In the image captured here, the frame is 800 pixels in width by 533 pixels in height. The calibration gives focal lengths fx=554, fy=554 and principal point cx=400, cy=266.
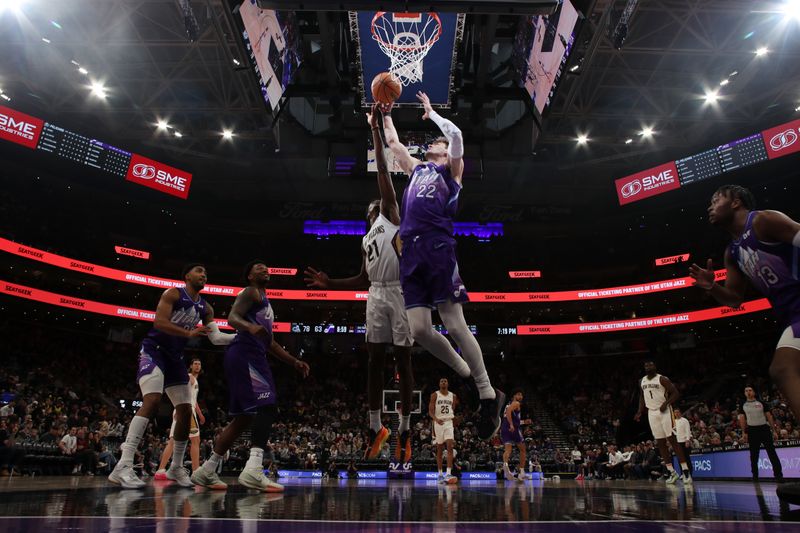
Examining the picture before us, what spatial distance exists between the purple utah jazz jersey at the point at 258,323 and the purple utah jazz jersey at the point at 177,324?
82cm

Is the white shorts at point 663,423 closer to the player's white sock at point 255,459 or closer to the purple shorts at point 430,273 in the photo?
the purple shorts at point 430,273

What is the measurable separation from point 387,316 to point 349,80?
15.6 metres

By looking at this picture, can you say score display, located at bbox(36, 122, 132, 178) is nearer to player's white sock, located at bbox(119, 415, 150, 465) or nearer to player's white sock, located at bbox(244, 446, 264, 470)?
player's white sock, located at bbox(119, 415, 150, 465)

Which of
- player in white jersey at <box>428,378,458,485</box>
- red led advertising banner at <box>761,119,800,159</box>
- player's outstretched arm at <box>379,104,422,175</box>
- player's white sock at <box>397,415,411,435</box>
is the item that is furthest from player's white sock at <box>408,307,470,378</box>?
red led advertising banner at <box>761,119,800,159</box>

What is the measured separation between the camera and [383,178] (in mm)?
4797

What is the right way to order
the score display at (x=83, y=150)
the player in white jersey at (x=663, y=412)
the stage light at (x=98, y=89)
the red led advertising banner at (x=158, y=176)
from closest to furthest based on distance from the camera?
the player in white jersey at (x=663, y=412), the stage light at (x=98, y=89), the score display at (x=83, y=150), the red led advertising banner at (x=158, y=176)

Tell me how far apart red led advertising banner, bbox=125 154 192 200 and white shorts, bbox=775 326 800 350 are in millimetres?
24474

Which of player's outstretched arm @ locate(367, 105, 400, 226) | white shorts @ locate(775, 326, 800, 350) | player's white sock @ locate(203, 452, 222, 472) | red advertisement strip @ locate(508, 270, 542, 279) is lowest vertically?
player's white sock @ locate(203, 452, 222, 472)

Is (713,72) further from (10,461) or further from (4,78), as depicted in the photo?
(4,78)

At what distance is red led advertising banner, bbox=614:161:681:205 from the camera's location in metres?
23.7

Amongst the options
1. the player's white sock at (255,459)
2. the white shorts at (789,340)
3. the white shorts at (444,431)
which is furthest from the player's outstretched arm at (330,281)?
the white shorts at (444,431)

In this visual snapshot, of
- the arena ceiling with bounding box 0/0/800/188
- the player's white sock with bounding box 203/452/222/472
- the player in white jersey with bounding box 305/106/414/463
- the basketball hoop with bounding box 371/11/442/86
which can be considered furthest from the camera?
the arena ceiling with bounding box 0/0/800/188

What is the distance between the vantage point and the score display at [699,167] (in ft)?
74.0

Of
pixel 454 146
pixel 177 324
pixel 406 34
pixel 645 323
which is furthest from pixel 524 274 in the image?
pixel 454 146
